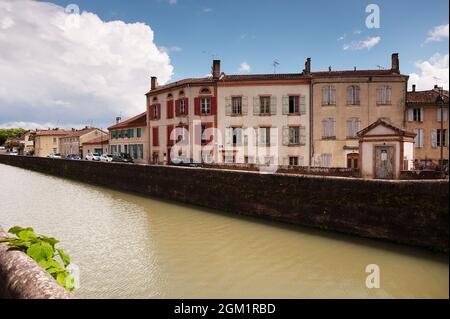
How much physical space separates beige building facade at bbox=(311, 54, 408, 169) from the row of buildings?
2.5 inches

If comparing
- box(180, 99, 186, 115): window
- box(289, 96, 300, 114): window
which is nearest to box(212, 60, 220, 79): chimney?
box(180, 99, 186, 115): window

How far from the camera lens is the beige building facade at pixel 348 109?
23.2 m

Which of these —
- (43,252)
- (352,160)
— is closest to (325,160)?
(352,160)

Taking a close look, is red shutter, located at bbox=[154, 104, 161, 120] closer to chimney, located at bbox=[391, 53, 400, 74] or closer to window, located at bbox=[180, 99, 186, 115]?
window, located at bbox=[180, 99, 186, 115]

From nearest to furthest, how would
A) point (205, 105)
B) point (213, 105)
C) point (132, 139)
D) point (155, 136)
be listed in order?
point (213, 105) < point (205, 105) < point (155, 136) < point (132, 139)

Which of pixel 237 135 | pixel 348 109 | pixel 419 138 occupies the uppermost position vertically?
pixel 348 109

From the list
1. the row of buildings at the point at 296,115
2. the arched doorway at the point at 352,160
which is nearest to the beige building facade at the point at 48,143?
the row of buildings at the point at 296,115

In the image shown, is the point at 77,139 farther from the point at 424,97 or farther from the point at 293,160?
the point at 424,97

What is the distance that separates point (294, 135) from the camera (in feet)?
80.6

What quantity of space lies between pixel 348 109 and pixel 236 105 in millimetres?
8221

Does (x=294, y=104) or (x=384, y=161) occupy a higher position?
(x=294, y=104)

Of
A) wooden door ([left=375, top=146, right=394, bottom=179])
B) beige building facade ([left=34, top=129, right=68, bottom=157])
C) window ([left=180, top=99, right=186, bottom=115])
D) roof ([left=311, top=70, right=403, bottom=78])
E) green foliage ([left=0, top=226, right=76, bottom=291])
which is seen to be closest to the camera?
green foliage ([left=0, top=226, right=76, bottom=291])

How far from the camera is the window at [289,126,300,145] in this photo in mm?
24484
